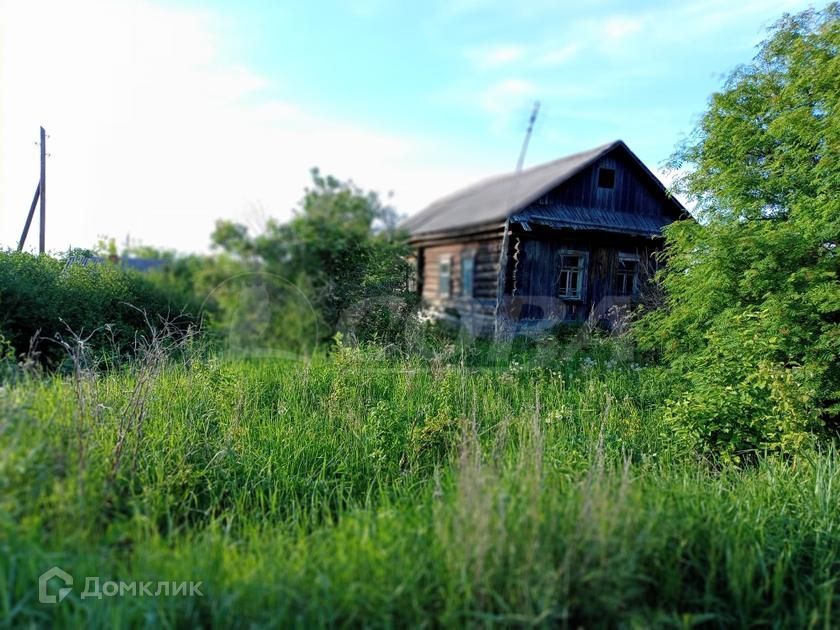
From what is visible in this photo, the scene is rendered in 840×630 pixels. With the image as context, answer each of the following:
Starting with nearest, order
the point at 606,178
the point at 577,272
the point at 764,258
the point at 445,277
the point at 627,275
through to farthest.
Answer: the point at 764,258 → the point at 627,275 → the point at 577,272 → the point at 606,178 → the point at 445,277

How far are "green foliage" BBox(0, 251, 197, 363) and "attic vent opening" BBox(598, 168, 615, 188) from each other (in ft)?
25.5

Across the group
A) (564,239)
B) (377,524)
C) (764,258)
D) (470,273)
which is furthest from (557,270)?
(377,524)

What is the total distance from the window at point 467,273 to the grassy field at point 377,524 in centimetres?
921

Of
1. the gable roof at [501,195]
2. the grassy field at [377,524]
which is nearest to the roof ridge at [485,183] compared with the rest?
the gable roof at [501,195]

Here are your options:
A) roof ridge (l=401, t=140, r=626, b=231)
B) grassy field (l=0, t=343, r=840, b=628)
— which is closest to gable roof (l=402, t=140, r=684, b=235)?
roof ridge (l=401, t=140, r=626, b=231)

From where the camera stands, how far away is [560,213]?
9891mm

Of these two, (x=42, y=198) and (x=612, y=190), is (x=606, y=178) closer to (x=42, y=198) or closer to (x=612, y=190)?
(x=612, y=190)

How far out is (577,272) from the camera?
8.73 meters

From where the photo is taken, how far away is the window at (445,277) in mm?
14806

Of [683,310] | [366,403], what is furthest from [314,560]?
[683,310]

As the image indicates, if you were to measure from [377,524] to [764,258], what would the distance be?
492 centimetres

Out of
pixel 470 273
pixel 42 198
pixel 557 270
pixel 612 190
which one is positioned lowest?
pixel 557 270

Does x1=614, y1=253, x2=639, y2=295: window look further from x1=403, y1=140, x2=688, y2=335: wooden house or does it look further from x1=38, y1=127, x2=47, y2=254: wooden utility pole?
x1=38, y1=127, x2=47, y2=254: wooden utility pole

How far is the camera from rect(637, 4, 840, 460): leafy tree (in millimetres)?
4770
